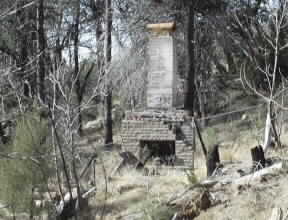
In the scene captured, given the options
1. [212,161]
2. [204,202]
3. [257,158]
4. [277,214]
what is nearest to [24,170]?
[204,202]

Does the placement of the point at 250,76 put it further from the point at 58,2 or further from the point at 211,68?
the point at 58,2

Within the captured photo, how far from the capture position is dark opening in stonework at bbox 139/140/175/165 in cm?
834

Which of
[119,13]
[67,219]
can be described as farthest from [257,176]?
[119,13]

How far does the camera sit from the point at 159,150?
28.9 ft

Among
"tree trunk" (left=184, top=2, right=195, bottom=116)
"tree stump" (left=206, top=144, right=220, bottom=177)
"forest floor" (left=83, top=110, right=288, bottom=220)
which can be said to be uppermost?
"tree trunk" (left=184, top=2, right=195, bottom=116)

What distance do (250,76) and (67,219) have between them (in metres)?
10.3

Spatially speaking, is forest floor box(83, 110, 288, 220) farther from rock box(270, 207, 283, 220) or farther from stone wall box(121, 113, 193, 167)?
stone wall box(121, 113, 193, 167)

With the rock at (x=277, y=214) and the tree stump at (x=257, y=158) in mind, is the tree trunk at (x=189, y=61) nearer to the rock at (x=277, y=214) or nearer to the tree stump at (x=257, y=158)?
the tree stump at (x=257, y=158)

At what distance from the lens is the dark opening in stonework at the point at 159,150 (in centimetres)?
834

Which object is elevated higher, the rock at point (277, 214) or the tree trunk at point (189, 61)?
the tree trunk at point (189, 61)

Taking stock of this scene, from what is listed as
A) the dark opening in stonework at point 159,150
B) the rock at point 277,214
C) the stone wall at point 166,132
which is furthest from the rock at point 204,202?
the dark opening in stonework at point 159,150

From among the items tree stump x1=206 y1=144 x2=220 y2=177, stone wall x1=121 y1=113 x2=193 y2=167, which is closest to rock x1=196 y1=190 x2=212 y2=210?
tree stump x1=206 y1=144 x2=220 y2=177

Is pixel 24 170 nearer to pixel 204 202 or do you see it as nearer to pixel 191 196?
pixel 191 196

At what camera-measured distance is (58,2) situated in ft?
49.5
